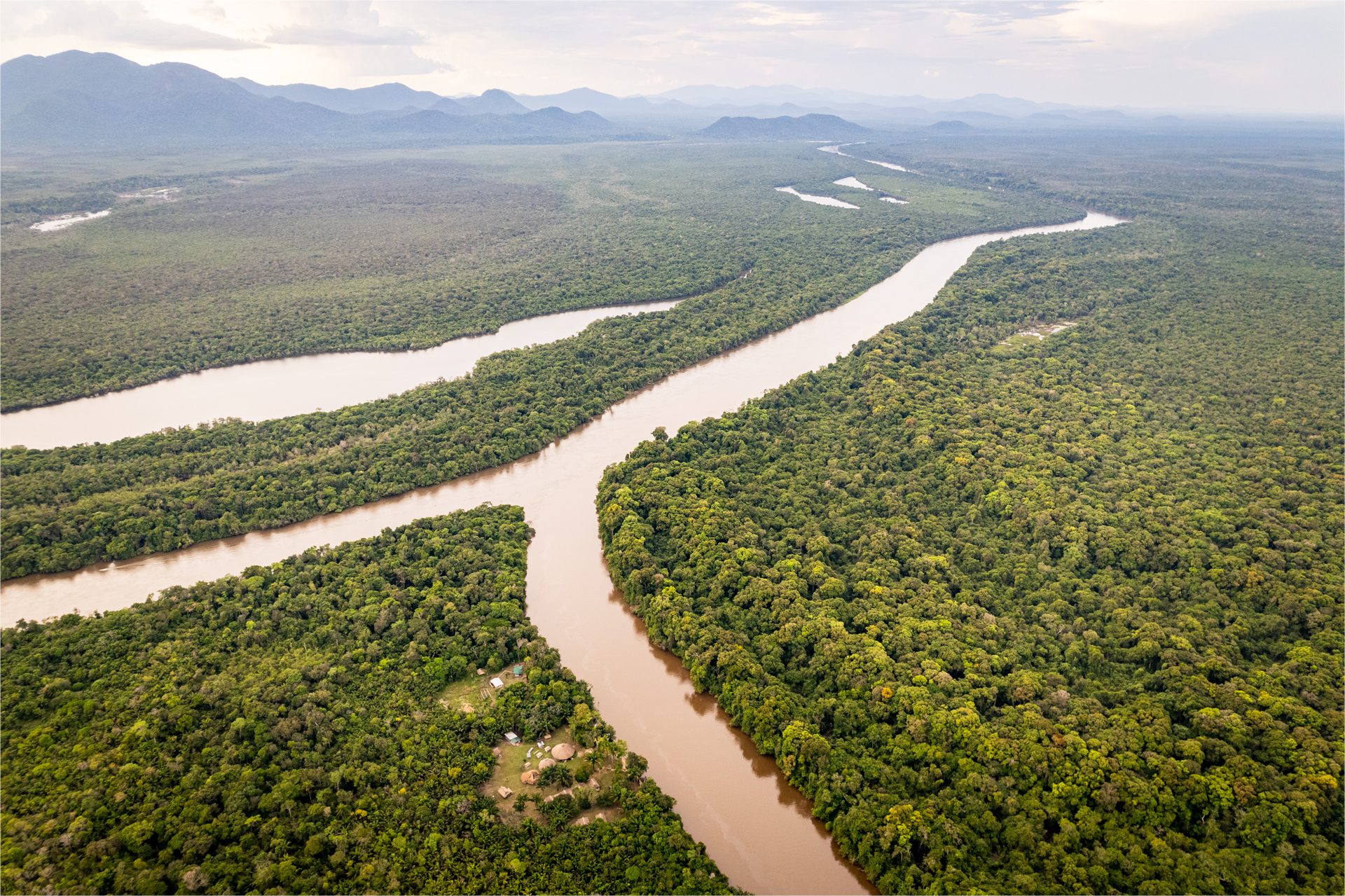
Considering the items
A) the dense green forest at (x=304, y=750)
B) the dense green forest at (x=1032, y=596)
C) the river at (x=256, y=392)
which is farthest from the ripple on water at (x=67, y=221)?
the dense green forest at (x=1032, y=596)

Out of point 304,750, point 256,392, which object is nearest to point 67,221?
point 256,392

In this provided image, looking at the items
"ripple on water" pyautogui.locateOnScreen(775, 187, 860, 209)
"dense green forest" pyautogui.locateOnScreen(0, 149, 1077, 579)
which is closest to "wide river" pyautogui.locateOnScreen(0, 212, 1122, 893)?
"dense green forest" pyautogui.locateOnScreen(0, 149, 1077, 579)

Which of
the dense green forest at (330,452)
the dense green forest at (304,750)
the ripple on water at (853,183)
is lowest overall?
the dense green forest at (304,750)

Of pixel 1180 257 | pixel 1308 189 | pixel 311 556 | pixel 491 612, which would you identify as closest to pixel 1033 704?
pixel 491 612

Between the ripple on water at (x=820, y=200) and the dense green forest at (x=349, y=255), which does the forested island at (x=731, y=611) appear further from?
the ripple on water at (x=820, y=200)

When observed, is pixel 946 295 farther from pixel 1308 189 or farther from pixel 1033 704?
pixel 1308 189

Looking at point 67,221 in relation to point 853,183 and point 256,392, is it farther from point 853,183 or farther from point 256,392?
point 853,183

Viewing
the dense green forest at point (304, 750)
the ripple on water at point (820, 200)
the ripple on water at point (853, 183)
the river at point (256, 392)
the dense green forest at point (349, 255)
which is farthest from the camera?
the ripple on water at point (853, 183)
